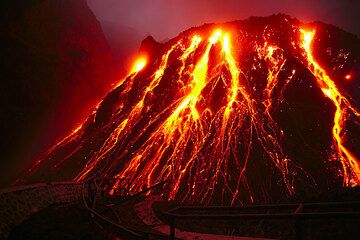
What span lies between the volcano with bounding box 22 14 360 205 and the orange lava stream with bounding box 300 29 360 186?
12cm

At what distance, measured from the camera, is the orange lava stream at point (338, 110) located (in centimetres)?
2477

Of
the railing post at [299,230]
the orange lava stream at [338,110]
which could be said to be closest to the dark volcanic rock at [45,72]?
the railing post at [299,230]

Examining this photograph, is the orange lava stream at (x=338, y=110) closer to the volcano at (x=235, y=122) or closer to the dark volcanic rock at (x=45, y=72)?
the volcano at (x=235, y=122)

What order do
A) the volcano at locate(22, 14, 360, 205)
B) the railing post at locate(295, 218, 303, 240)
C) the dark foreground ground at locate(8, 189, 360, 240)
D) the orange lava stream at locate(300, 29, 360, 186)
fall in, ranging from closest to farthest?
the railing post at locate(295, 218, 303, 240) < the dark foreground ground at locate(8, 189, 360, 240) < the volcano at locate(22, 14, 360, 205) < the orange lava stream at locate(300, 29, 360, 186)

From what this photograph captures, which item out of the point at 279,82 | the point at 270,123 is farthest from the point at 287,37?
the point at 270,123

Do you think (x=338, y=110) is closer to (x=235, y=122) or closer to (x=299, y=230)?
(x=235, y=122)

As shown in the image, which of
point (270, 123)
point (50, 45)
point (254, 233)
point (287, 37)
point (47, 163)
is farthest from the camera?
point (287, 37)

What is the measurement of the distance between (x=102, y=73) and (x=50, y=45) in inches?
468

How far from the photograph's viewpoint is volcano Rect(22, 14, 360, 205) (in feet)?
80.3

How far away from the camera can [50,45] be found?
37.6m

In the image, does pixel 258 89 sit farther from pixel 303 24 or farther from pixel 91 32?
pixel 91 32

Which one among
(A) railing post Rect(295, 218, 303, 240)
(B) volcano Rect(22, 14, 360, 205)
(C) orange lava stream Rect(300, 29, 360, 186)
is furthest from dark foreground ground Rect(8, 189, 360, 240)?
(C) orange lava stream Rect(300, 29, 360, 186)

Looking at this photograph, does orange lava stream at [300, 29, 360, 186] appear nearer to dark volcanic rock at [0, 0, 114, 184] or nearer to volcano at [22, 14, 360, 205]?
volcano at [22, 14, 360, 205]

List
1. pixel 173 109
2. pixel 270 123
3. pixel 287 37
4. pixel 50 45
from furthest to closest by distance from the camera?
pixel 287 37
pixel 50 45
pixel 173 109
pixel 270 123
